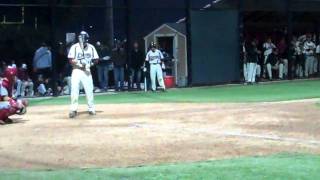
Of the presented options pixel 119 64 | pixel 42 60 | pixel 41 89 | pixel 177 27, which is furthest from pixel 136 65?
pixel 41 89

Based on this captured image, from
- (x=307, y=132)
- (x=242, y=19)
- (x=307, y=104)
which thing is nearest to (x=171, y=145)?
(x=307, y=132)

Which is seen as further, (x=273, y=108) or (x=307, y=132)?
(x=273, y=108)

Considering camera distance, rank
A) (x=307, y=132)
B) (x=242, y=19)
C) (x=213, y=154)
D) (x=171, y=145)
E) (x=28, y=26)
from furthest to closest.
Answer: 1. (x=242, y=19)
2. (x=28, y=26)
3. (x=307, y=132)
4. (x=171, y=145)
5. (x=213, y=154)

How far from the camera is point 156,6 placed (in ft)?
90.5

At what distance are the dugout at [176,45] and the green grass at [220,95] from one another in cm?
115

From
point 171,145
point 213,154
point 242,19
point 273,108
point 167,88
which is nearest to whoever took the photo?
point 213,154

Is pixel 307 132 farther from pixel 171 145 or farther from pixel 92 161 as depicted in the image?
pixel 92 161

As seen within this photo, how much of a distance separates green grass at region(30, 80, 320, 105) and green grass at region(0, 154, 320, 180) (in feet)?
37.1

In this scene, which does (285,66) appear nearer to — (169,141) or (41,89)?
(41,89)

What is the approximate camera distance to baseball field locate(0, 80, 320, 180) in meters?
9.00

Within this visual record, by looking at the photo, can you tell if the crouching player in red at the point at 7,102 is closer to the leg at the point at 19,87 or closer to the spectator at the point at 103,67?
the leg at the point at 19,87

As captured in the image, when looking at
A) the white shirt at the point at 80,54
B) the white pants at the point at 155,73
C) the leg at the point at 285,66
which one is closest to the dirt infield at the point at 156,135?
the white shirt at the point at 80,54

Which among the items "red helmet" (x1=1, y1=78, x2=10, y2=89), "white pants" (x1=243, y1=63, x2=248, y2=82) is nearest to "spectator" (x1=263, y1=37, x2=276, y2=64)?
"white pants" (x1=243, y1=63, x2=248, y2=82)

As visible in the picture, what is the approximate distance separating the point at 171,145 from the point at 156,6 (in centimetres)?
1675
